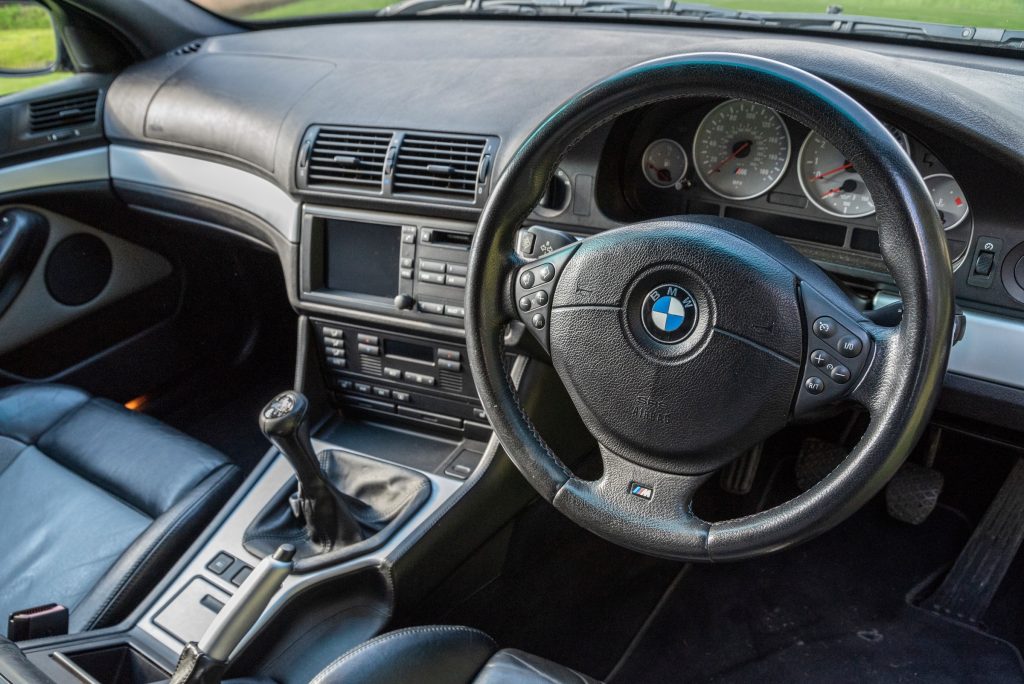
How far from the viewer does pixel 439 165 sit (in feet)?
6.05

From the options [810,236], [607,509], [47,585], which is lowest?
[47,585]

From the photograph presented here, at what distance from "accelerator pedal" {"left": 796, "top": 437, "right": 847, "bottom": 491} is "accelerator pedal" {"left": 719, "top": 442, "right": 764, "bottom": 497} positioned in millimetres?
108

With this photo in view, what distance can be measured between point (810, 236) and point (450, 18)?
122 cm

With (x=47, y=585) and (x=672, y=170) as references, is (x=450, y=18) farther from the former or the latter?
(x=47, y=585)

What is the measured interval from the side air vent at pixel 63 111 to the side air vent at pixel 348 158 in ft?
3.11

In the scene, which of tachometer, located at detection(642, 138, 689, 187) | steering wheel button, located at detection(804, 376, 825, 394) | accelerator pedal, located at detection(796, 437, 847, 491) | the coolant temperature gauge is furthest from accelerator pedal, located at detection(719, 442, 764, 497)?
steering wheel button, located at detection(804, 376, 825, 394)

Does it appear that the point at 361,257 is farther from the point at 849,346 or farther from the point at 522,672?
the point at 849,346

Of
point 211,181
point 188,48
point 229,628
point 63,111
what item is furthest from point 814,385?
point 63,111

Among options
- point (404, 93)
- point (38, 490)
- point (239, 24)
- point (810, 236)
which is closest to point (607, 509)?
point (810, 236)

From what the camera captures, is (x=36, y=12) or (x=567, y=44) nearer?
(x=567, y=44)

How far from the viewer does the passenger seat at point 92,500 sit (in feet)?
6.03

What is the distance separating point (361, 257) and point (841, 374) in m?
1.14

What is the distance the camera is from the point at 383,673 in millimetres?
1307

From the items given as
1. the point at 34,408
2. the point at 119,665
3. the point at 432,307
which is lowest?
the point at 119,665
